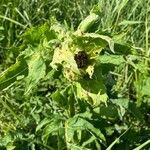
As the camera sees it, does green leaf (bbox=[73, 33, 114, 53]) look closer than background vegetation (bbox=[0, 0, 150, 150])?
Yes

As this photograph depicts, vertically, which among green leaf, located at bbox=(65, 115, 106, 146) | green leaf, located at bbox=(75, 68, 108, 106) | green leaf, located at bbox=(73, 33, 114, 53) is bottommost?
green leaf, located at bbox=(65, 115, 106, 146)

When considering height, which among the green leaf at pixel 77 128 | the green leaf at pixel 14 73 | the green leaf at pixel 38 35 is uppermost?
the green leaf at pixel 38 35

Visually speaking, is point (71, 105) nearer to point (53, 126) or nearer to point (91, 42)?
point (53, 126)

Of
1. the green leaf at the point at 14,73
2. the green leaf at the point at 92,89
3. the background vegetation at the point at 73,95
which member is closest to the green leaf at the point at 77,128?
the background vegetation at the point at 73,95

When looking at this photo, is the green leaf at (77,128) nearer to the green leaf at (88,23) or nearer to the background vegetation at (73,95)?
the background vegetation at (73,95)

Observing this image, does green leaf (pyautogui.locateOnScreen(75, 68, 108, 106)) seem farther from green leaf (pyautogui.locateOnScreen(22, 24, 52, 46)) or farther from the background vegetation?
green leaf (pyautogui.locateOnScreen(22, 24, 52, 46))

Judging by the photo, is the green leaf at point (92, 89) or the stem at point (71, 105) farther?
the stem at point (71, 105)

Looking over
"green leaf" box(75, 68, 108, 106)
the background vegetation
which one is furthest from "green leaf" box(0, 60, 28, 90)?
"green leaf" box(75, 68, 108, 106)
